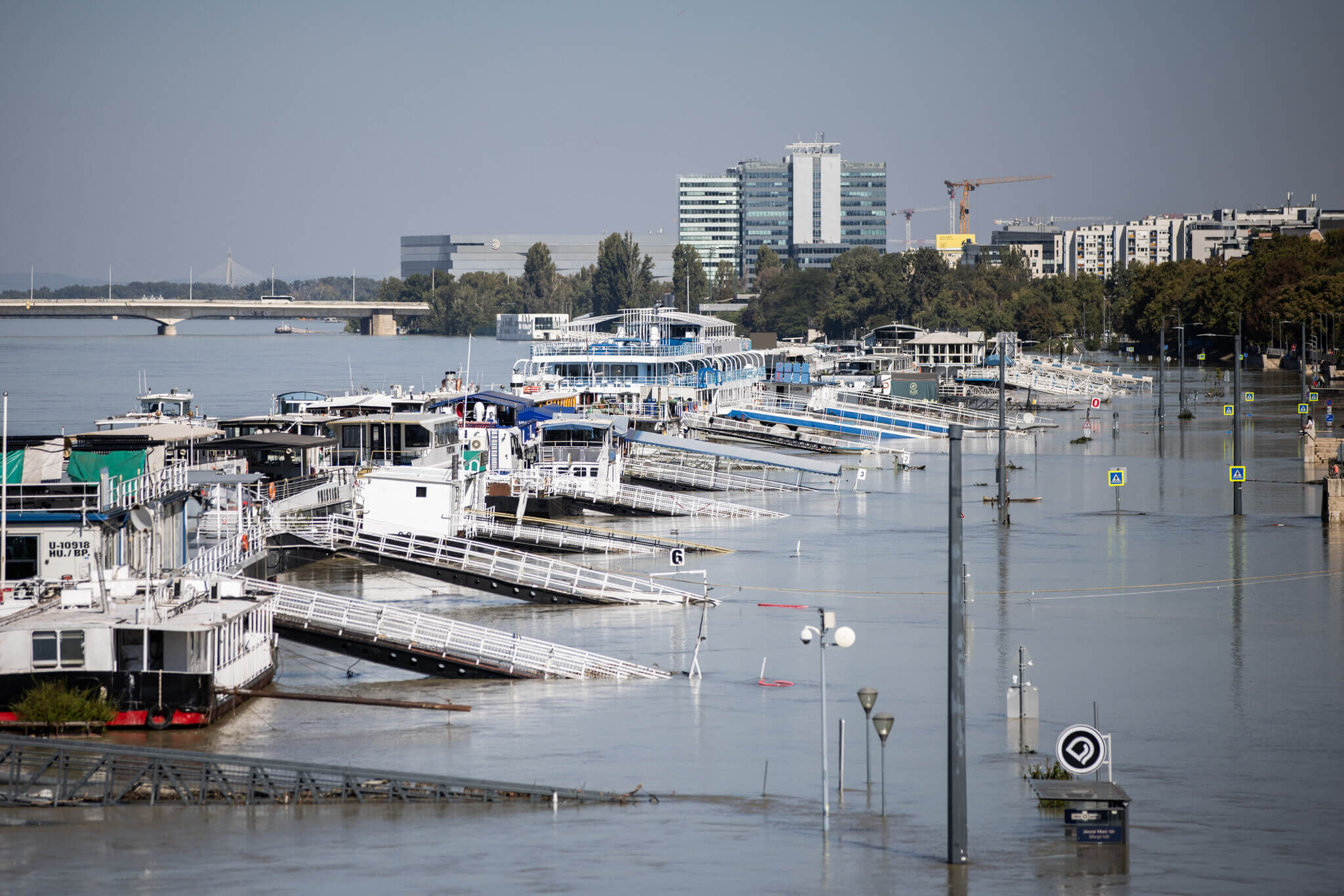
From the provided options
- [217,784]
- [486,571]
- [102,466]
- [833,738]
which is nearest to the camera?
[217,784]

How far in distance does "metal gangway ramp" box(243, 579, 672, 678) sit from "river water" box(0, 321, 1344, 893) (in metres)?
0.61

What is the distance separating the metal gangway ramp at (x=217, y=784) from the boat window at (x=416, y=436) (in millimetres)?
33134

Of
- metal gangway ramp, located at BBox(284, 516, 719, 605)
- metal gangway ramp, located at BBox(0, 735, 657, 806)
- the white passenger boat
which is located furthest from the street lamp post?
the white passenger boat

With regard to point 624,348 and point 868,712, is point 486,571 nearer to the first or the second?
point 868,712

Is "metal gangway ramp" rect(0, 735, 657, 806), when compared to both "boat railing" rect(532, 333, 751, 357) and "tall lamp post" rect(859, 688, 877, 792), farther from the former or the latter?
"boat railing" rect(532, 333, 751, 357)

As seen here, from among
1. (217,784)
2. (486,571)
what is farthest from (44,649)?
(486,571)

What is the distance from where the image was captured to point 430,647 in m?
33.0

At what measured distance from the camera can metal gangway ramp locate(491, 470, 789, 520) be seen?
59.9 meters

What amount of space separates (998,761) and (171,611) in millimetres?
15433

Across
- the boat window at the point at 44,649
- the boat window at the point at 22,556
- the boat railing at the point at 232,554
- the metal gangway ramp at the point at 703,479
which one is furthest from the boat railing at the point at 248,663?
the metal gangway ramp at the point at 703,479

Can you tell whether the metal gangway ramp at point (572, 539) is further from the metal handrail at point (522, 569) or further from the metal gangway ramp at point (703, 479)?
the metal gangway ramp at point (703, 479)

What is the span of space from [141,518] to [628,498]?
30.4m

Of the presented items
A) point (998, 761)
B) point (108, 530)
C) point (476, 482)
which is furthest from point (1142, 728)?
point (476, 482)

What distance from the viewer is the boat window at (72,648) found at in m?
28.2
